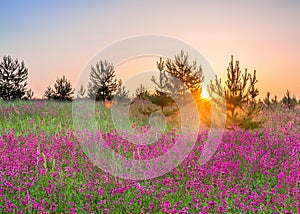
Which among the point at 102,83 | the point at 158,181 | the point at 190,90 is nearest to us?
the point at 158,181

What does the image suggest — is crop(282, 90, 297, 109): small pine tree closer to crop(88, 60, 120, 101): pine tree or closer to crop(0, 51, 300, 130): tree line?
crop(0, 51, 300, 130): tree line

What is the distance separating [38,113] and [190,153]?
1099 centimetres

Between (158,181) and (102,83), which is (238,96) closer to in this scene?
(158,181)

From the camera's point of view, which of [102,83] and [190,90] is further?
[102,83]

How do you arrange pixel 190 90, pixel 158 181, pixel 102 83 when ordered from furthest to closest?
pixel 102 83 < pixel 190 90 < pixel 158 181

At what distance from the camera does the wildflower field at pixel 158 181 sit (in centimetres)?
684

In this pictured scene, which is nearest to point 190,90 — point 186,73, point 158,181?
point 186,73

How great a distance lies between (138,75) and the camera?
1201 centimetres

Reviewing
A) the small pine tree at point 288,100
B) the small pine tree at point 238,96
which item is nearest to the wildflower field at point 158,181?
the small pine tree at point 238,96

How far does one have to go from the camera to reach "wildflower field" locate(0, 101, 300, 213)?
6.84m

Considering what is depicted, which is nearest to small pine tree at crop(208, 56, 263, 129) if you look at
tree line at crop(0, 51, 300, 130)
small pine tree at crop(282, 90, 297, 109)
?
tree line at crop(0, 51, 300, 130)

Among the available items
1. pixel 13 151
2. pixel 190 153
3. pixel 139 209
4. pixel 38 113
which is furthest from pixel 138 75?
pixel 38 113

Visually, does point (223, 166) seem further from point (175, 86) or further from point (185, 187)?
point (175, 86)

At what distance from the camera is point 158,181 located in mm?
8227
